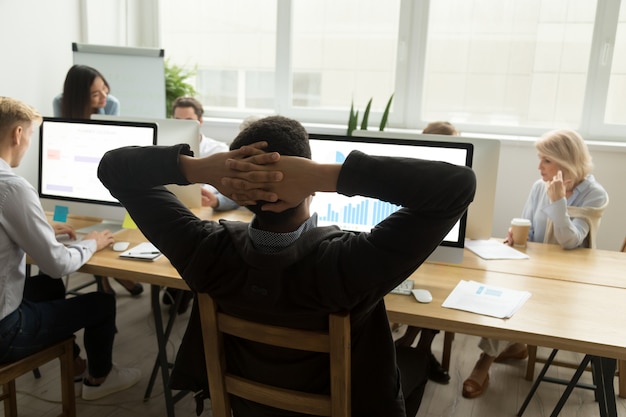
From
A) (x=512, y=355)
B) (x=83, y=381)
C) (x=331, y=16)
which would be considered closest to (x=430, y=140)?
(x=512, y=355)

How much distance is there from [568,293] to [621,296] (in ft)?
0.56

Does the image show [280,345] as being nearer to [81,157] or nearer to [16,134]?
[16,134]

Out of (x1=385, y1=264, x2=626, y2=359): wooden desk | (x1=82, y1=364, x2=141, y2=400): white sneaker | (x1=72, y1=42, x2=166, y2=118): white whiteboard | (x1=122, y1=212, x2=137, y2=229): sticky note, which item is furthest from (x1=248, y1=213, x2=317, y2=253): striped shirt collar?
→ (x1=72, y1=42, x2=166, y2=118): white whiteboard

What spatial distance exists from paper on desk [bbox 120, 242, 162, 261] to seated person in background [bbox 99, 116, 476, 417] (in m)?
0.81

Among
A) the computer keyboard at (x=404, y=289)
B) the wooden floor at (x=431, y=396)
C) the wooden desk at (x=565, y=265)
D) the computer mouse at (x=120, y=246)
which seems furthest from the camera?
the wooden floor at (x=431, y=396)

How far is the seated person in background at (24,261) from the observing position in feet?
5.84

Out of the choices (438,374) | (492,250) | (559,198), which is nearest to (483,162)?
(492,250)

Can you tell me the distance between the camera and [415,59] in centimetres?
430

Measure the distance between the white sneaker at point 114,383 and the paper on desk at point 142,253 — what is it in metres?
0.71

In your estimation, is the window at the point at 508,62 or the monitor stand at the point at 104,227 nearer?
the monitor stand at the point at 104,227

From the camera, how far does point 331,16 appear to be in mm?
4531

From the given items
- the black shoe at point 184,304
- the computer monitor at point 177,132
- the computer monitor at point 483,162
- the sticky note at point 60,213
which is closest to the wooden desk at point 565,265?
the computer monitor at point 483,162

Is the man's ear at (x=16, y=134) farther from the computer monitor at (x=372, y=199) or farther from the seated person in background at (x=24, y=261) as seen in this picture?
the computer monitor at (x=372, y=199)

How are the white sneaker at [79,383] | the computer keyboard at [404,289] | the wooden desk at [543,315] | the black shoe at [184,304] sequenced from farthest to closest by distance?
the black shoe at [184,304] → the white sneaker at [79,383] → the computer keyboard at [404,289] → the wooden desk at [543,315]
